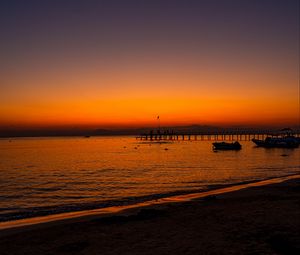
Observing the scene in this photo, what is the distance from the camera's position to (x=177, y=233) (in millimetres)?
12258

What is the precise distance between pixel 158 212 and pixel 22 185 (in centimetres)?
1908

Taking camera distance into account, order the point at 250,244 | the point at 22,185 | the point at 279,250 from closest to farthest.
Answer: the point at 279,250
the point at 250,244
the point at 22,185

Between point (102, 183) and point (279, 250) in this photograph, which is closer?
point (279, 250)

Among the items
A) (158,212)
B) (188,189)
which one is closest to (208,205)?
(158,212)

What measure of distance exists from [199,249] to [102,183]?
22.3 m

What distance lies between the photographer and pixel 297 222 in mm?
13156

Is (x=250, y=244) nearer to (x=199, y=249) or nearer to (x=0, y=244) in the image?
(x=199, y=249)

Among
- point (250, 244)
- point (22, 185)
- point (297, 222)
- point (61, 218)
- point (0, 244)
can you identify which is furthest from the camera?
point (22, 185)

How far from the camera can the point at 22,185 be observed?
3036cm

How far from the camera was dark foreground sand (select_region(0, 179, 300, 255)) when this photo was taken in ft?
34.1

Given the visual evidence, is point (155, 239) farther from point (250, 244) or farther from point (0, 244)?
point (0, 244)

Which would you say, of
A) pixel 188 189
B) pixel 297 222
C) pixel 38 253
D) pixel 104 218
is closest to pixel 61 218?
pixel 104 218

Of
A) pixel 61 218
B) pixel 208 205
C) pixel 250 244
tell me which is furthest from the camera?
pixel 208 205

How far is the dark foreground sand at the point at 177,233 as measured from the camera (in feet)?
34.1
